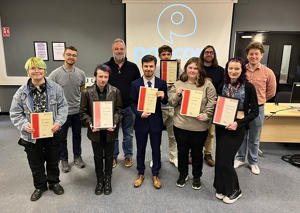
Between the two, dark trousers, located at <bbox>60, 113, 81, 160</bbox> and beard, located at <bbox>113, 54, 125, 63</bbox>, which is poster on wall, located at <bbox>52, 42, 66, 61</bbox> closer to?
dark trousers, located at <bbox>60, 113, 81, 160</bbox>

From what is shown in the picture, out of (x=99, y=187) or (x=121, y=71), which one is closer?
(x=99, y=187)

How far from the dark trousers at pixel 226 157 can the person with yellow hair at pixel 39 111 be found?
159 centimetres

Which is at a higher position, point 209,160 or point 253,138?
point 253,138

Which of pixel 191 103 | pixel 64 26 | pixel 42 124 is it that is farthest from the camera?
pixel 64 26

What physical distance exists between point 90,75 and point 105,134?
2952mm

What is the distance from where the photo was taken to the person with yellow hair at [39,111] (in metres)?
1.84

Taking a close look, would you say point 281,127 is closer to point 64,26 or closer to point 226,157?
point 226,157

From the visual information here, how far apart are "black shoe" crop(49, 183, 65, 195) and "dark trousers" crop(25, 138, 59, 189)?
5 cm

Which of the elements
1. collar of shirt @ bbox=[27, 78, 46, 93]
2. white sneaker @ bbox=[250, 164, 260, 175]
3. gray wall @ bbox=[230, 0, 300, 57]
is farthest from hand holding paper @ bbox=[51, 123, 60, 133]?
gray wall @ bbox=[230, 0, 300, 57]

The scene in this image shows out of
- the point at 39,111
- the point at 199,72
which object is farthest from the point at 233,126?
the point at 39,111

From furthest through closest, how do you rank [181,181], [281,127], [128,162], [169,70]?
[281,127] → [128,162] → [169,70] → [181,181]

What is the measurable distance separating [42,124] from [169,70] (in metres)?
1.50

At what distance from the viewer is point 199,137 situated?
6.84ft

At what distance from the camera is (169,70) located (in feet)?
8.06
